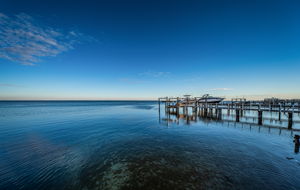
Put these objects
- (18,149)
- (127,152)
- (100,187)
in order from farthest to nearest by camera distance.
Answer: (18,149)
(127,152)
(100,187)

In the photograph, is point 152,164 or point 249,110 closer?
point 152,164

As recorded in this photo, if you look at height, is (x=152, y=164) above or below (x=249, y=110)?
below

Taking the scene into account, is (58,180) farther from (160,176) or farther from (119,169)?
(160,176)

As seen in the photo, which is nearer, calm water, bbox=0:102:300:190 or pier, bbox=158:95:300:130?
calm water, bbox=0:102:300:190

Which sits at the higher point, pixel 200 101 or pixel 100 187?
pixel 200 101

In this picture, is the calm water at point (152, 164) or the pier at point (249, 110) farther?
the pier at point (249, 110)

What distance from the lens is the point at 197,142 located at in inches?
414

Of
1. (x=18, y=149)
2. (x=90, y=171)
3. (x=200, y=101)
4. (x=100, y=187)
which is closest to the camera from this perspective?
(x=100, y=187)

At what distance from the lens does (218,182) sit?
5469 millimetres

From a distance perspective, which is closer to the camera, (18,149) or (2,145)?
(18,149)

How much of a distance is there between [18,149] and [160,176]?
1127cm

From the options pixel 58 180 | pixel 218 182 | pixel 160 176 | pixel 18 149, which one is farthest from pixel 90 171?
pixel 18 149

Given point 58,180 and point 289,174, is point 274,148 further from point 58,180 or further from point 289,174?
point 58,180

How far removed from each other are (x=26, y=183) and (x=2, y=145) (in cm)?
817
